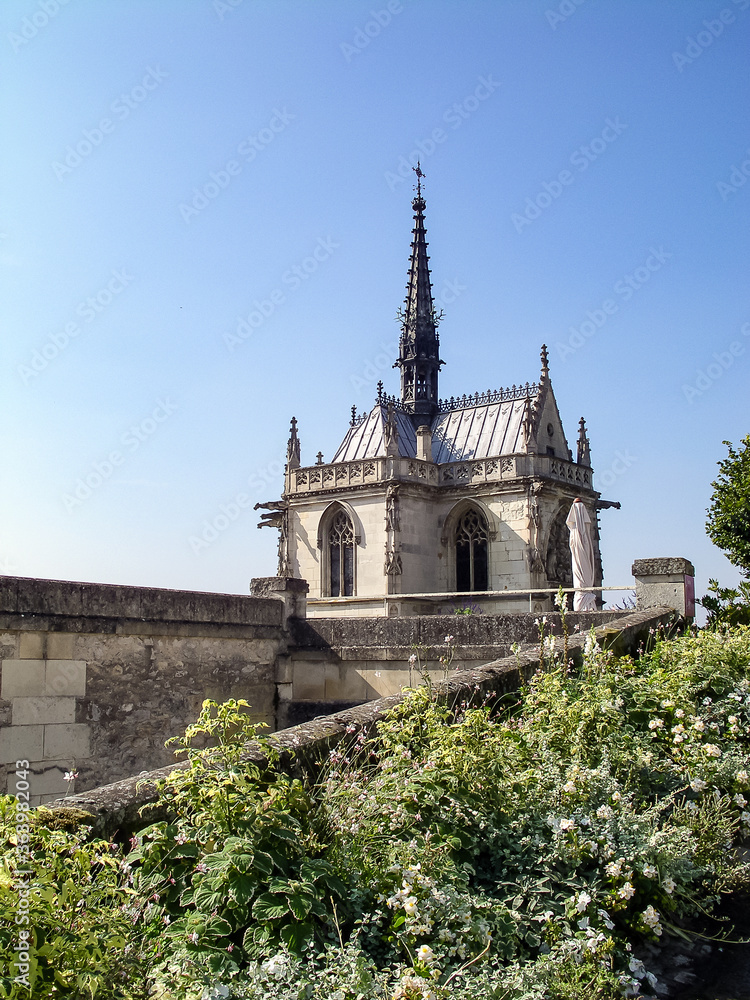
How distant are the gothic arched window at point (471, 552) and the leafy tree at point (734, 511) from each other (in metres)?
8.18

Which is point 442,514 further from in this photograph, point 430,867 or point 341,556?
point 430,867

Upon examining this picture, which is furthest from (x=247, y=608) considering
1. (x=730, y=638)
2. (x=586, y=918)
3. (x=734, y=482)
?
(x=734, y=482)

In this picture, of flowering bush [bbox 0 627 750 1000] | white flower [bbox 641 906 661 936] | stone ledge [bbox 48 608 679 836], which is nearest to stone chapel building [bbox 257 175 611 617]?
stone ledge [bbox 48 608 679 836]

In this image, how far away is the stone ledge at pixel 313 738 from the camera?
3.95 m

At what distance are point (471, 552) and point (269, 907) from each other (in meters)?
27.0

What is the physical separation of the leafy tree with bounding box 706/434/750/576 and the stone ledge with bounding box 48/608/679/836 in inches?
601

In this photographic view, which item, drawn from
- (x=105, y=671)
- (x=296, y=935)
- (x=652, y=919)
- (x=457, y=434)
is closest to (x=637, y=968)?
(x=652, y=919)

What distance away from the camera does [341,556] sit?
1205 inches

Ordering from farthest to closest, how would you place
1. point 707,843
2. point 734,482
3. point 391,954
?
1. point 734,482
2. point 707,843
3. point 391,954

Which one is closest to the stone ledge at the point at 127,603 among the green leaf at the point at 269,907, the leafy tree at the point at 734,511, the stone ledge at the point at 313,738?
the stone ledge at the point at 313,738

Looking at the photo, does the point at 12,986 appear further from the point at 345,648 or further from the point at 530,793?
the point at 345,648

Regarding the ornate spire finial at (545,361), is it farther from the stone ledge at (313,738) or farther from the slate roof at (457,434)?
the stone ledge at (313,738)

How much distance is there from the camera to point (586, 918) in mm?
3781

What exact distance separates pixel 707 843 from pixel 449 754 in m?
1.44
